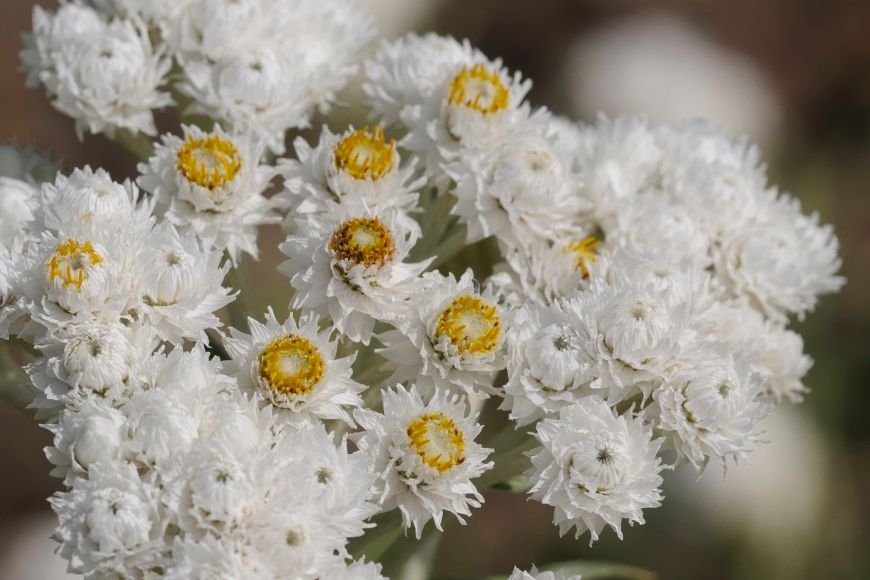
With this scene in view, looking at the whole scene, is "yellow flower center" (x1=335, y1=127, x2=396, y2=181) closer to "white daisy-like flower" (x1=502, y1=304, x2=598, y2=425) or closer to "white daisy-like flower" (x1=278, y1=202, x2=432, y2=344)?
"white daisy-like flower" (x1=278, y1=202, x2=432, y2=344)

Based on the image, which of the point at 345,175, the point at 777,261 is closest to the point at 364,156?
the point at 345,175

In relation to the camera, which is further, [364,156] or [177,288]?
[364,156]

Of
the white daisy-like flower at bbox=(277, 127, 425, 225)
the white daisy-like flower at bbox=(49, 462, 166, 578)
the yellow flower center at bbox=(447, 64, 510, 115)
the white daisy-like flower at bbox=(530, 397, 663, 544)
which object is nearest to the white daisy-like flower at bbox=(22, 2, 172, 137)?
the white daisy-like flower at bbox=(277, 127, 425, 225)

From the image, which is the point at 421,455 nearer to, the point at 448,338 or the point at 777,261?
the point at 448,338

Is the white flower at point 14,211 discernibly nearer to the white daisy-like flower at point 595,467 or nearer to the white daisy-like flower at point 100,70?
the white daisy-like flower at point 100,70

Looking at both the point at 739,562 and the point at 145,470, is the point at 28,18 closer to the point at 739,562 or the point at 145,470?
the point at 739,562

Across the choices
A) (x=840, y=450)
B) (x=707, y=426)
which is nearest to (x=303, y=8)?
(x=707, y=426)
